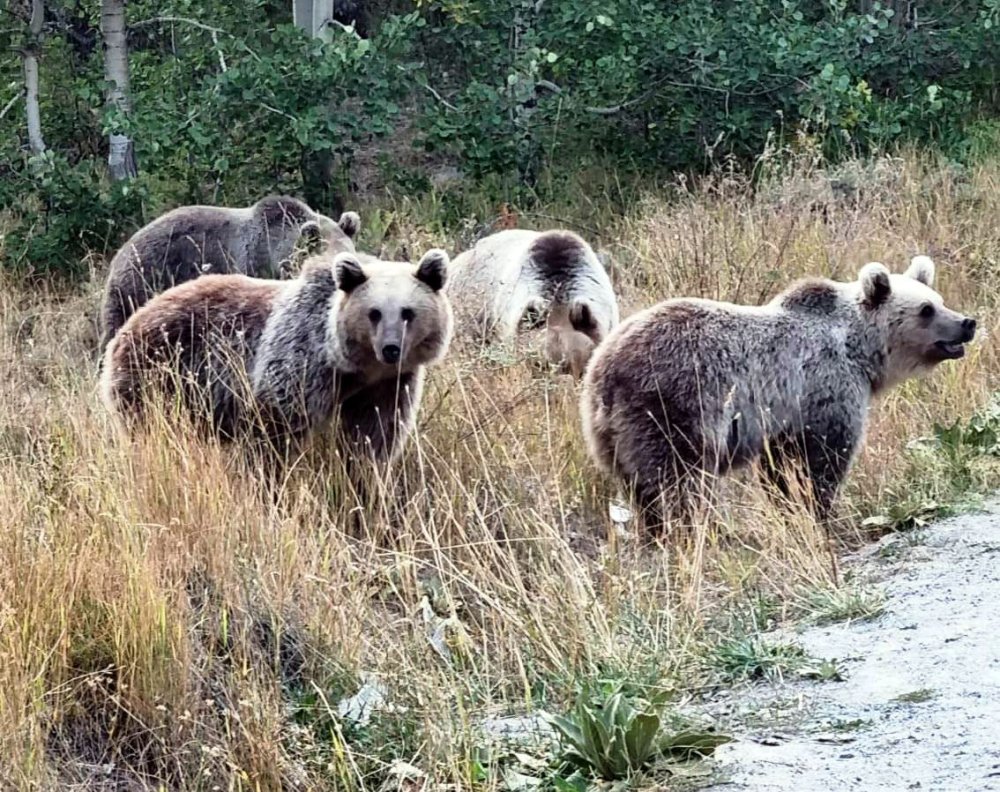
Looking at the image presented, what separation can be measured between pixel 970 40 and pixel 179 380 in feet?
30.9

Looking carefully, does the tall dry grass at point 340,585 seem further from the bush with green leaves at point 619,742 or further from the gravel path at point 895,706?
the gravel path at point 895,706

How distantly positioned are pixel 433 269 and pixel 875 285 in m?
2.07

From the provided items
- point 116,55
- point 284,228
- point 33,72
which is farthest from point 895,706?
point 33,72

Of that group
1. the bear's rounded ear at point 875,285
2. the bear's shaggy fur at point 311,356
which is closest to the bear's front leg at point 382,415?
the bear's shaggy fur at point 311,356

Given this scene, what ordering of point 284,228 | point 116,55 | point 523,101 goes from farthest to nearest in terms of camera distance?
point 523,101, point 116,55, point 284,228

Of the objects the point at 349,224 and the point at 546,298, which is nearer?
the point at 546,298

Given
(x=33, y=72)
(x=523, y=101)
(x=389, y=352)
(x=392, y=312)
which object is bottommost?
(x=389, y=352)

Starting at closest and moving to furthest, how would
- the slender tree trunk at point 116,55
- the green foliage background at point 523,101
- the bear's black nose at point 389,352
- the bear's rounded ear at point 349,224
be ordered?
the bear's black nose at point 389,352 < the bear's rounded ear at point 349,224 < the green foliage background at point 523,101 < the slender tree trunk at point 116,55

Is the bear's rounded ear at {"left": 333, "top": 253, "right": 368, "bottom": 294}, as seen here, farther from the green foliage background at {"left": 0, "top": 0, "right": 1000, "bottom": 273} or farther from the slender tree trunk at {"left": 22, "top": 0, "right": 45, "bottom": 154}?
the slender tree trunk at {"left": 22, "top": 0, "right": 45, "bottom": 154}

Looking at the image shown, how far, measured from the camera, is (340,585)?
16.7ft

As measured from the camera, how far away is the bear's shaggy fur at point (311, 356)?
6980 millimetres

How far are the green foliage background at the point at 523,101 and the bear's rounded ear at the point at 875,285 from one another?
5250 millimetres

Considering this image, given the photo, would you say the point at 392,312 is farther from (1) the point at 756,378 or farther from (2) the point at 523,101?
(2) the point at 523,101

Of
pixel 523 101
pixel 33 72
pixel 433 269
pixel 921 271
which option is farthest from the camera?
pixel 33 72
